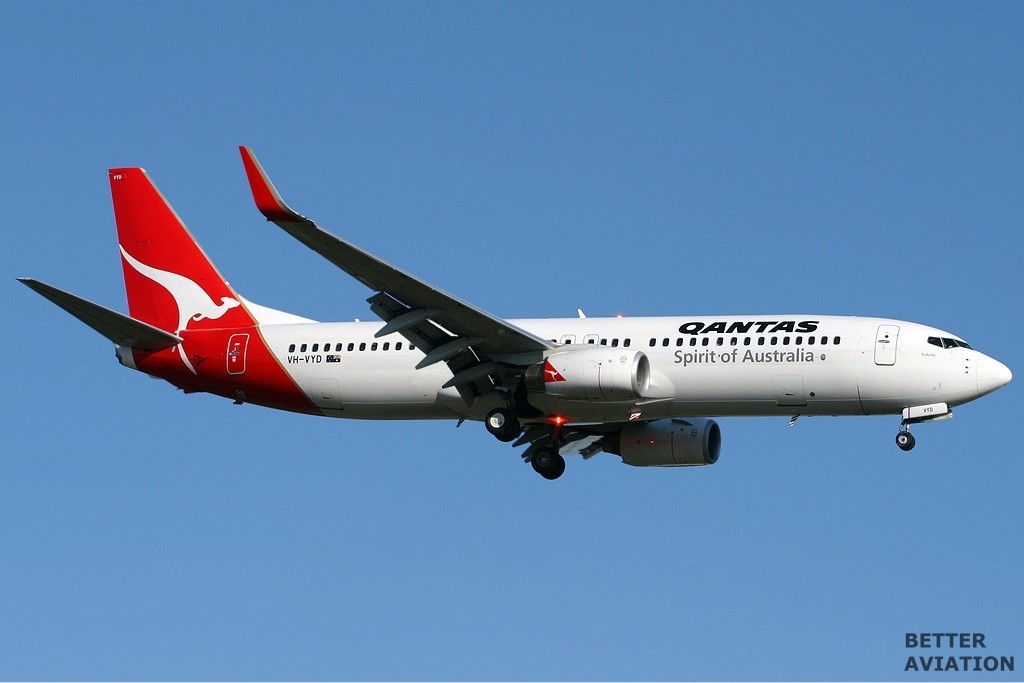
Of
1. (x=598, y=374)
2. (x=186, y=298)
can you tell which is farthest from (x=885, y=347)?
(x=186, y=298)

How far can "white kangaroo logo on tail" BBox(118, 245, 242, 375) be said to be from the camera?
51094 millimetres

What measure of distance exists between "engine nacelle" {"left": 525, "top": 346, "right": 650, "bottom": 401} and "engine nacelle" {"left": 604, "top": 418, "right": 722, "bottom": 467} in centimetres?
480

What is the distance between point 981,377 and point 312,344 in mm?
18212

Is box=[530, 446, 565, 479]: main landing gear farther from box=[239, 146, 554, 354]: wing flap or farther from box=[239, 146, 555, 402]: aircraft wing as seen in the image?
box=[239, 146, 554, 354]: wing flap

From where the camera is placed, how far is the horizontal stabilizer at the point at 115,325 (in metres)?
45.7

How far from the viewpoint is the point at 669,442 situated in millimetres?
49562

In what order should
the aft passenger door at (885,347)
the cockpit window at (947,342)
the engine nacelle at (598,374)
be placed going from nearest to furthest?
the engine nacelle at (598,374)
the aft passenger door at (885,347)
the cockpit window at (947,342)

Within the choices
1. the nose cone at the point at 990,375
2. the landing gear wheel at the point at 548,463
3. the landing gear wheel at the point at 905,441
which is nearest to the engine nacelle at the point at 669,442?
the landing gear wheel at the point at 548,463

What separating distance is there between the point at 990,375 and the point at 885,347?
9.04 ft

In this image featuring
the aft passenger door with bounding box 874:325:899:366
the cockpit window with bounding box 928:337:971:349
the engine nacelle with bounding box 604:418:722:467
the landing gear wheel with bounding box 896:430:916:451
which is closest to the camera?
the aft passenger door with bounding box 874:325:899:366

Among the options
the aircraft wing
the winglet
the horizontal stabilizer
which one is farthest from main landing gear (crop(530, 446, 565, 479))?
the winglet

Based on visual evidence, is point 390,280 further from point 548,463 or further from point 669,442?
point 669,442

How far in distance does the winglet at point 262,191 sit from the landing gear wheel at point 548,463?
1420cm

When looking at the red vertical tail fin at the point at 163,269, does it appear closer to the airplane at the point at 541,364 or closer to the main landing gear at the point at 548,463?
the airplane at the point at 541,364
